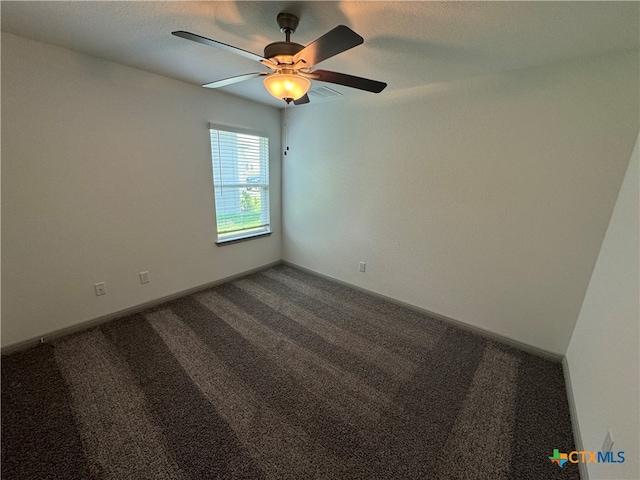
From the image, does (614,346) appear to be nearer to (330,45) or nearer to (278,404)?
(278,404)

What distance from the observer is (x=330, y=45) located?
1146mm

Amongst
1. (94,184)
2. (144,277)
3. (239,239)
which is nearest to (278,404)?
(144,277)

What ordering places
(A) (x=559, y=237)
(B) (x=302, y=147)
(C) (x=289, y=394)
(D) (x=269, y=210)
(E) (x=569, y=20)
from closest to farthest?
(E) (x=569, y=20), (C) (x=289, y=394), (A) (x=559, y=237), (B) (x=302, y=147), (D) (x=269, y=210)

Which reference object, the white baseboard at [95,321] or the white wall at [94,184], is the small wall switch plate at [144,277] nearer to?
the white wall at [94,184]

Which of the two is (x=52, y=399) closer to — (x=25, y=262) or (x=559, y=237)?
(x=25, y=262)

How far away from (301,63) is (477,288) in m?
2.37

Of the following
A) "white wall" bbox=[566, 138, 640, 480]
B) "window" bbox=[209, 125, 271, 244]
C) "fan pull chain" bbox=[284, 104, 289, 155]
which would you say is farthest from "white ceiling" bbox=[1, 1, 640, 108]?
"fan pull chain" bbox=[284, 104, 289, 155]

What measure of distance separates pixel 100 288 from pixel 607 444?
3613 mm

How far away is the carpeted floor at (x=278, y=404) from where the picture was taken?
4.26 ft

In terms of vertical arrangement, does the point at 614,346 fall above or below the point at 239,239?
above

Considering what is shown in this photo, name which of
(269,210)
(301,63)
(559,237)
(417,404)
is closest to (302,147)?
(269,210)

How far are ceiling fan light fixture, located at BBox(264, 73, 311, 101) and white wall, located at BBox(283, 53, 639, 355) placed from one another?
57.4 inches

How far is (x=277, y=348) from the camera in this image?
84.4 inches

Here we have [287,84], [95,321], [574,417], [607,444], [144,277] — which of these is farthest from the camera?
[144,277]
